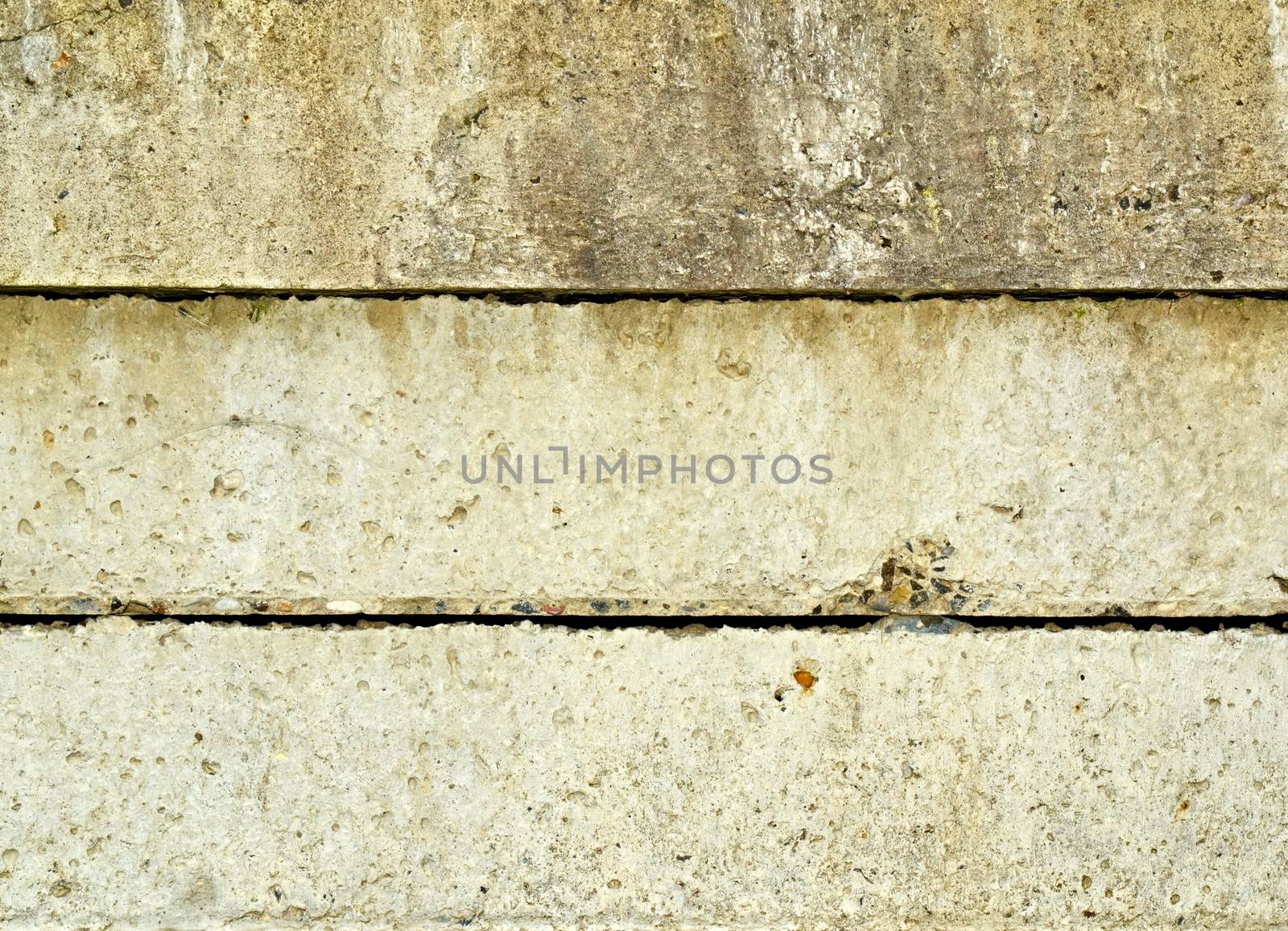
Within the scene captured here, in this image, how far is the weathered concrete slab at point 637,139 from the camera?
1.86 metres

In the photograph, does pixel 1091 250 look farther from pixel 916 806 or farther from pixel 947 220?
pixel 916 806

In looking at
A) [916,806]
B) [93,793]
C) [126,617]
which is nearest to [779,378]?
[916,806]

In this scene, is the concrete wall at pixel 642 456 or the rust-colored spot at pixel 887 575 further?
the rust-colored spot at pixel 887 575

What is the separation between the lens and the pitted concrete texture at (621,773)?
2.03 metres

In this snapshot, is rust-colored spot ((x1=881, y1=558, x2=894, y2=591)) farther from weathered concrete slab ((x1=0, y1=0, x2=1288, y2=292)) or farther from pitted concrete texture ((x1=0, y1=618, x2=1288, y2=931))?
weathered concrete slab ((x1=0, y1=0, x2=1288, y2=292))

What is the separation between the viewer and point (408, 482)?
6.57 ft

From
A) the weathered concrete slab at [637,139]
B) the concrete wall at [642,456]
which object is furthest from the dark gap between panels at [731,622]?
the weathered concrete slab at [637,139]

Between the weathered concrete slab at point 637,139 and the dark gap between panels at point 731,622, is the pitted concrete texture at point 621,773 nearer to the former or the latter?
the dark gap between panels at point 731,622

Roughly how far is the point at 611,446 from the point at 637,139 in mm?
665

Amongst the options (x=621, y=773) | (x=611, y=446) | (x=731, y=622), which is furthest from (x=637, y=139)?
(x=621, y=773)

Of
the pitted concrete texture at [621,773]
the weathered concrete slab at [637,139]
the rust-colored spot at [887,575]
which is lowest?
the pitted concrete texture at [621,773]

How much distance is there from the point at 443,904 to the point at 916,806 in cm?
113

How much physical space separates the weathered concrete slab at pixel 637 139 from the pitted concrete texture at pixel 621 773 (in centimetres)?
86

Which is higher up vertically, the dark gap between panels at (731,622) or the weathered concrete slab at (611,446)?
the weathered concrete slab at (611,446)
